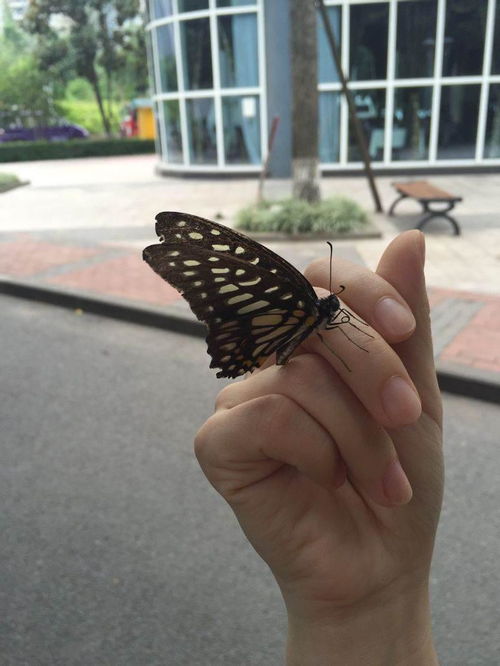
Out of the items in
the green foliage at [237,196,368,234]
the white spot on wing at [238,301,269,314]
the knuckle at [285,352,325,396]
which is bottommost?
the green foliage at [237,196,368,234]

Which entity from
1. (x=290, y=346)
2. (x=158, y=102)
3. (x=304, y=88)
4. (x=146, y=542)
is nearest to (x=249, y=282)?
(x=290, y=346)

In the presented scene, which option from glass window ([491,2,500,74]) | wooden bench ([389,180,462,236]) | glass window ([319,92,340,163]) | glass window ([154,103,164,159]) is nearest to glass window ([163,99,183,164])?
glass window ([154,103,164,159])

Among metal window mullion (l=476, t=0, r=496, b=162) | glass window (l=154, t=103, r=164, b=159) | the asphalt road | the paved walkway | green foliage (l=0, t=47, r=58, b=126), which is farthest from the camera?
green foliage (l=0, t=47, r=58, b=126)

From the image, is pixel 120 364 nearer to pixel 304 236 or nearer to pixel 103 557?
pixel 103 557

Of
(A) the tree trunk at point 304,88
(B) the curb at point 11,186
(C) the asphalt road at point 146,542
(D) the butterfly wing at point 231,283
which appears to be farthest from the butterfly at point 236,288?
(B) the curb at point 11,186

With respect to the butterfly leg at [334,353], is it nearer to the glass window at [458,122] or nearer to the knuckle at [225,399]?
the knuckle at [225,399]

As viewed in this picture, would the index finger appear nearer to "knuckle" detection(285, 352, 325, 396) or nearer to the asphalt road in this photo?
"knuckle" detection(285, 352, 325, 396)

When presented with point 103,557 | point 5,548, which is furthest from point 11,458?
point 103,557
